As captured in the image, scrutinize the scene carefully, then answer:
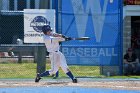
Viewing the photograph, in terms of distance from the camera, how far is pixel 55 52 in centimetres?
1435

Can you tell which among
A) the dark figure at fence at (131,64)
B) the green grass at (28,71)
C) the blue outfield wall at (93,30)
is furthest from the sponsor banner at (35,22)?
the dark figure at fence at (131,64)

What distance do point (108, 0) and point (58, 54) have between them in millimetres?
3852

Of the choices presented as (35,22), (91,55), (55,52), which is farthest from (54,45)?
(91,55)

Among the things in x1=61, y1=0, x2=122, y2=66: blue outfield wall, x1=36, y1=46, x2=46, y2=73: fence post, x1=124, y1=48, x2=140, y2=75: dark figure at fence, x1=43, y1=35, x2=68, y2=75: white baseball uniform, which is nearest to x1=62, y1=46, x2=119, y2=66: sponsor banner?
x1=61, y1=0, x2=122, y2=66: blue outfield wall

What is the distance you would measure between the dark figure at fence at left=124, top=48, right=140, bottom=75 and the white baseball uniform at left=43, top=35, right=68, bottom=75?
184 inches

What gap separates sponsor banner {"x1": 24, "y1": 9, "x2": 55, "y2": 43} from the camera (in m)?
16.9

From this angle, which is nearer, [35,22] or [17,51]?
[35,22]

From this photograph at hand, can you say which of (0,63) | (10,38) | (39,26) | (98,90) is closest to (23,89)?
(98,90)

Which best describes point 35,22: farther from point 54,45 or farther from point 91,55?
point 54,45

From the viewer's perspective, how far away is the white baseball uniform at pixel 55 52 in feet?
46.5

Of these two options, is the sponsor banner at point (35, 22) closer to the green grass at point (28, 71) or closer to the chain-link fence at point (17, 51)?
the chain-link fence at point (17, 51)

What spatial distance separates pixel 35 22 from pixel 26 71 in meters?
2.90

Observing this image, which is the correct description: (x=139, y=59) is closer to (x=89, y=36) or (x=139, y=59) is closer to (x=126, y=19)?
(x=126, y=19)

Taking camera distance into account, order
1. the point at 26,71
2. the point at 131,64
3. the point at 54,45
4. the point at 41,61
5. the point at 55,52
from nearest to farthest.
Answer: the point at 54,45 < the point at 55,52 < the point at 41,61 < the point at 131,64 < the point at 26,71
